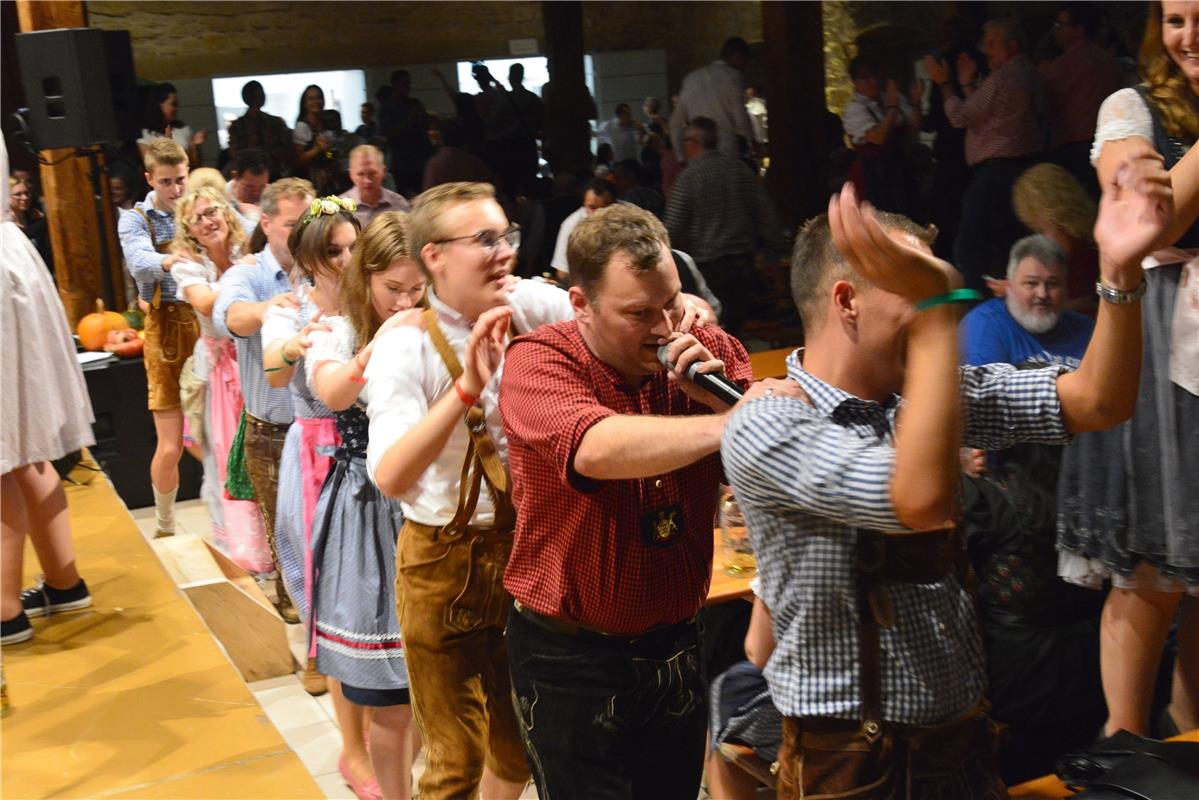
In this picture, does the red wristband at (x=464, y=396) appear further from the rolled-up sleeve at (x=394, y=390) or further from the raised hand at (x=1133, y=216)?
the raised hand at (x=1133, y=216)

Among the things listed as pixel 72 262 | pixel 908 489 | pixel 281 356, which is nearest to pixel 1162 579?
pixel 908 489

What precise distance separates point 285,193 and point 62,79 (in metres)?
2.57

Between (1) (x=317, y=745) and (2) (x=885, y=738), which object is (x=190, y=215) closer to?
(1) (x=317, y=745)

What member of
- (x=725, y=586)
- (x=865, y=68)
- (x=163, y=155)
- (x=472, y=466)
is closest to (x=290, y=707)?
(x=725, y=586)

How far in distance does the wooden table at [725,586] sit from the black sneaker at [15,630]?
93.9 inches

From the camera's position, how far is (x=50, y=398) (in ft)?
14.0

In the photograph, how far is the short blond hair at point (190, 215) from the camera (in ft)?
16.3

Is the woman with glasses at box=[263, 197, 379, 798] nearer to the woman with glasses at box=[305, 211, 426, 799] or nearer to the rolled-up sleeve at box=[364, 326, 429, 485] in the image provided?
the woman with glasses at box=[305, 211, 426, 799]

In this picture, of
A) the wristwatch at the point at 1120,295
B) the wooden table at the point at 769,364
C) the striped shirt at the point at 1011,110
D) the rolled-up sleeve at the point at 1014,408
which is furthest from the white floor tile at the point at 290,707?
the striped shirt at the point at 1011,110

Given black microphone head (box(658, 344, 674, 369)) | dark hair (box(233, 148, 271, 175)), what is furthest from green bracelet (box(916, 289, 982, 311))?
dark hair (box(233, 148, 271, 175))

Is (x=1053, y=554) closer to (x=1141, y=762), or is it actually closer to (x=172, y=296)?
(x=1141, y=762)

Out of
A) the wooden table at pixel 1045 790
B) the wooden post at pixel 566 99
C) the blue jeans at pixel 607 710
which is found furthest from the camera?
the wooden post at pixel 566 99

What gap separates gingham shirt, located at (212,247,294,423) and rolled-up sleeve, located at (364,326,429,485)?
6.10 feet

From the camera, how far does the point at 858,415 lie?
1683 mm
